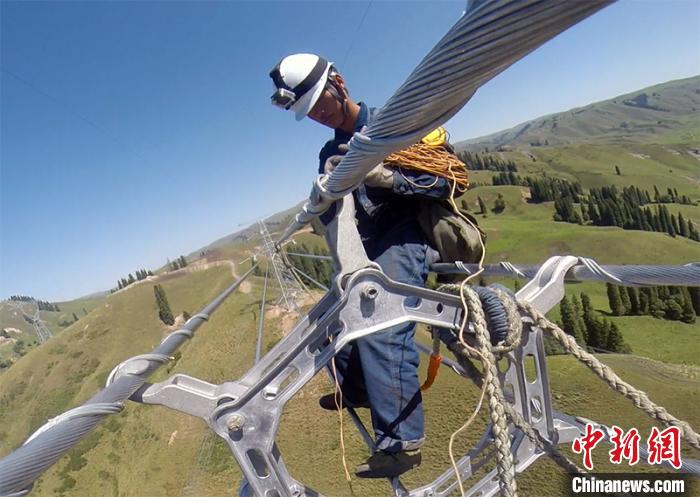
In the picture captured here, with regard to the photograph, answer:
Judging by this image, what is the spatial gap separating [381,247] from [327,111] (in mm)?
1015

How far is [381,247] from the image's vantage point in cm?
293

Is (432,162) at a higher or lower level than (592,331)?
higher

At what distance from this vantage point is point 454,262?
307 cm

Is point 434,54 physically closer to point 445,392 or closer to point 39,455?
point 39,455

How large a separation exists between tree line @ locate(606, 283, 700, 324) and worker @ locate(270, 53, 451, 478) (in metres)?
68.5

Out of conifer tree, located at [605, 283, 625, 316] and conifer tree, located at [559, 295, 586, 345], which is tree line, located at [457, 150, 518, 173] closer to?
conifer tree, located at [605, 283, 625, 316]

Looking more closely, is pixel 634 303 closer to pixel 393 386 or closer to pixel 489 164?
pixel 393 386

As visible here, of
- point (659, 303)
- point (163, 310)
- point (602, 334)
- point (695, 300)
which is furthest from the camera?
point (163, 310)

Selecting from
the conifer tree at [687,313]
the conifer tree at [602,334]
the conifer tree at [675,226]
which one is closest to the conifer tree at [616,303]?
the conifer tree at [687,313]

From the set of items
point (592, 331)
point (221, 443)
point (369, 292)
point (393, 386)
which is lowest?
point (592, 331)

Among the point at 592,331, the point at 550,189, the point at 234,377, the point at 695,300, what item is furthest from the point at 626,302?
the point at 550,189

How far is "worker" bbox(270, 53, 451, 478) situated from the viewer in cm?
247

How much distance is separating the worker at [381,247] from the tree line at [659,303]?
68.5 meters

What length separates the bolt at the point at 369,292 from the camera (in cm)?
214
